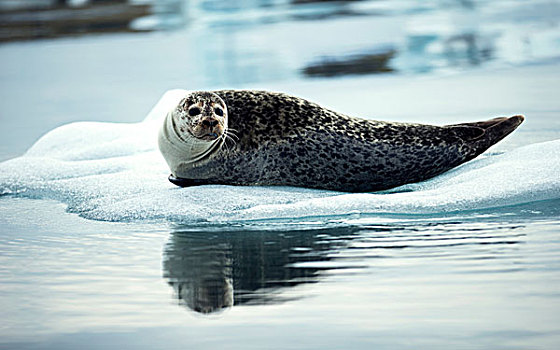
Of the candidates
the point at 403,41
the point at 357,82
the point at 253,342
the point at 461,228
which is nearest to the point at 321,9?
the point at 403,41

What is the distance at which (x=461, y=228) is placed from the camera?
3.95 m

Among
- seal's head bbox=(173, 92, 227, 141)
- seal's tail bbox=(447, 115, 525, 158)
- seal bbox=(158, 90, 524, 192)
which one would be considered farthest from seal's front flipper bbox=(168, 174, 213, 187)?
seal's tail bbox=(447, 115, 525, 158)

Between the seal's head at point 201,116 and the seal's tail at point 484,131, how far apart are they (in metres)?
1.34

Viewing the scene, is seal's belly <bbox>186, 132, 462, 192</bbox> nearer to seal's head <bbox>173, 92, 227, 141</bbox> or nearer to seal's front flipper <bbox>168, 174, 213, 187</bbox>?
seal's front flipper <bbox>168, 174, 213, 187</bbox>

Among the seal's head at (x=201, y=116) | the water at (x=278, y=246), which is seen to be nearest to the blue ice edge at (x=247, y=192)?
the water at (x=278, y=246)

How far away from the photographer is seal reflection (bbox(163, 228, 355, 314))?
3146 millimetres

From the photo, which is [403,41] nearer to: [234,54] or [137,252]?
[234,54]

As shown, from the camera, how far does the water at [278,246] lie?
9.25 ft

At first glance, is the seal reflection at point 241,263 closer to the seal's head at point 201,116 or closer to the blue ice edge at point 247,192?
the blue ice edge at point 247,192

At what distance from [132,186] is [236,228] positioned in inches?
43.7

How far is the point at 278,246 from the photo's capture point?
149 inches

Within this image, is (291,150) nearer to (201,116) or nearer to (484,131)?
(201,116)

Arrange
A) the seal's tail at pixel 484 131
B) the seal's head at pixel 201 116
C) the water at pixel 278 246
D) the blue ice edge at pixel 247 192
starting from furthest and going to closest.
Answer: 1. the seal's tail at pixel 484 131
2. the seal's head at pixel 201 116
3. the blue ice edge at pixel 247 192
4. the water at pixel 278 246

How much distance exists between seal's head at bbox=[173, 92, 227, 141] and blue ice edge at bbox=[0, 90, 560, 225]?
0.95ft
